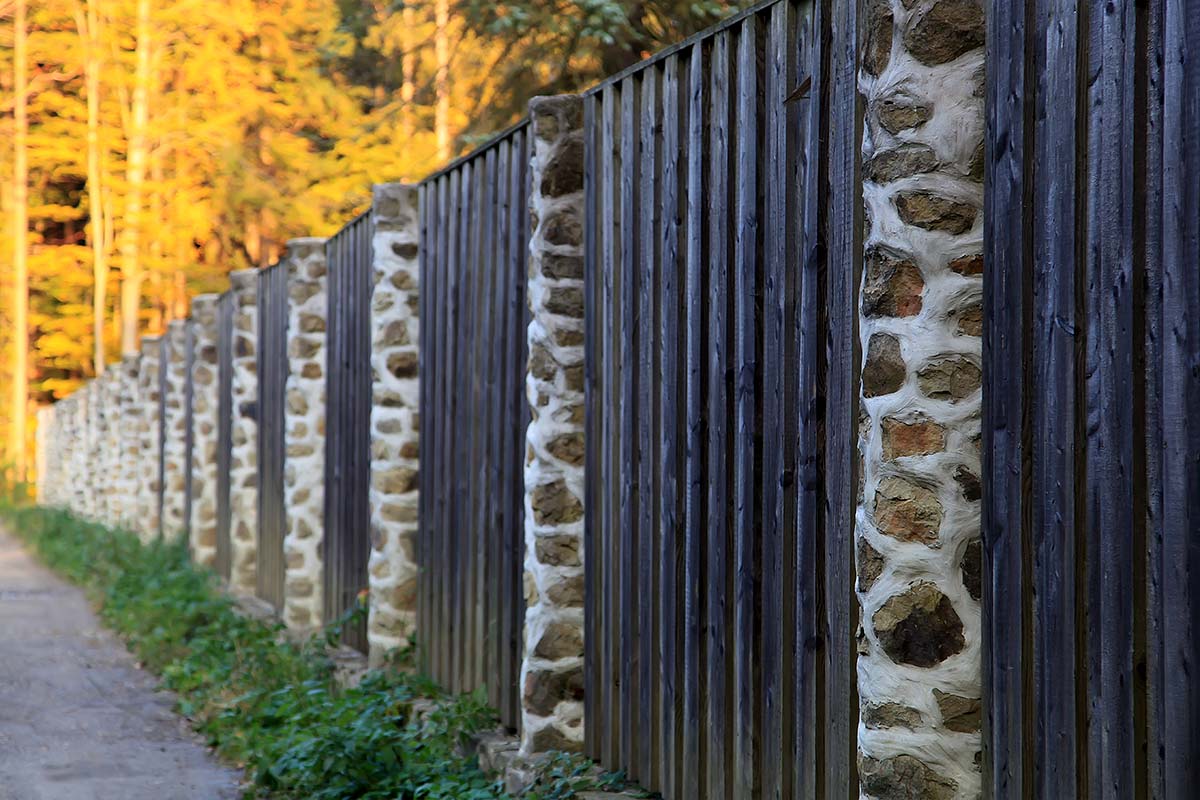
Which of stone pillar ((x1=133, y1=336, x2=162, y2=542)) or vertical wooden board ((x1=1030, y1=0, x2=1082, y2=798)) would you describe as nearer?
vertical wooden board ((x1=1030, y1=0, x2=1082, y2=798))

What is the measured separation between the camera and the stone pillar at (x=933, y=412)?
3.29 m

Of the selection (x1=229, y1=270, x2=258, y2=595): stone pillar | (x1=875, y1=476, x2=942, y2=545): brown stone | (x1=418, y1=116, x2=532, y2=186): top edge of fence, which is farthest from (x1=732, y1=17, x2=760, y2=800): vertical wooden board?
(x1=229, y1=270, x2=258, y2=595): stone pillar

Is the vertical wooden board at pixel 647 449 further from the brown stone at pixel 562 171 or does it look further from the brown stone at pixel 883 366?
the brown stone at pixel 883 366

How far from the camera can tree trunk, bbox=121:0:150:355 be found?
2606cm

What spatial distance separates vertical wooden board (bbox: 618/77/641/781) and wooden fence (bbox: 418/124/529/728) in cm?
100

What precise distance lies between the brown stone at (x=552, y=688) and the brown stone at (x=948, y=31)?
9.91 ft

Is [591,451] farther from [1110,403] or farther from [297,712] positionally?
[1110,403]

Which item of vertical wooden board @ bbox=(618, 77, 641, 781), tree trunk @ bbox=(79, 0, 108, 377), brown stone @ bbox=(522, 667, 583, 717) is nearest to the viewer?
vertical wooden board @ bbox=(618, 77, 641, 781)

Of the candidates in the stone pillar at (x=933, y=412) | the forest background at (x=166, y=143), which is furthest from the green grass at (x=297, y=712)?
the forest background at (x=166, y=143)

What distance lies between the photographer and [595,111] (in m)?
5.59

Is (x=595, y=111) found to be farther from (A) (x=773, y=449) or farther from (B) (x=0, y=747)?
(B) (x=0, y=747)

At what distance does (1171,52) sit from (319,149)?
86.8 feet

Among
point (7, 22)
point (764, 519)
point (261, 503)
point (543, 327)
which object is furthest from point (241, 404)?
point (7, 22)

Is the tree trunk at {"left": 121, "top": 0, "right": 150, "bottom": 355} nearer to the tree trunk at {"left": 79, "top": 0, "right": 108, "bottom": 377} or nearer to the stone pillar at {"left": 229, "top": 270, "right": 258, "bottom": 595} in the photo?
the tree trunk at {"left": 79, "top": 0, "right": 108, "bottom": 377}
